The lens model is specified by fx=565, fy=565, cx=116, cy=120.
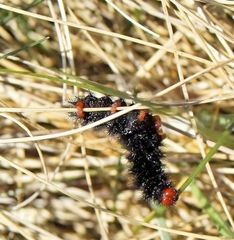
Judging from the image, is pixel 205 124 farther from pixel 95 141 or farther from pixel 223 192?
pixel 95 141

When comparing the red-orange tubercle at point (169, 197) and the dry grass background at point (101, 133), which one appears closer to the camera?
the red-orange tubercle at point (169, 197)

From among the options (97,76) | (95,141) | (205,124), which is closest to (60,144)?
(95,141)

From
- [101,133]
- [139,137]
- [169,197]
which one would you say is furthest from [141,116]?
[101,133]

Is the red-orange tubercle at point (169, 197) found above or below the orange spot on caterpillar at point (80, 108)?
below

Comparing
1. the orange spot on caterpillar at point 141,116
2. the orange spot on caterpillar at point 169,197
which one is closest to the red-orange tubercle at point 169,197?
the orange spot on caterpillar at point 169,197

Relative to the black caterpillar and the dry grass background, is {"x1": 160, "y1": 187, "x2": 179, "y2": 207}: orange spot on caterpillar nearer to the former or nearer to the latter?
the black caterpillar

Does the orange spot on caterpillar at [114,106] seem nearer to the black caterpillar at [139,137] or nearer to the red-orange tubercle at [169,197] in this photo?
the black caterpillar at [139,137]

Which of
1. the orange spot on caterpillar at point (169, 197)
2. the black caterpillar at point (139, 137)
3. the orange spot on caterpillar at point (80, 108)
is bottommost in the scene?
the orange spot on caterpillar at point (169, 197)

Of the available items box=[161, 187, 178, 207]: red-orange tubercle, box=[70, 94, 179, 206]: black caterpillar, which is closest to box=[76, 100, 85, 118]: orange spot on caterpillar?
box=[70, 94, 179, 206]: black caterpillar
